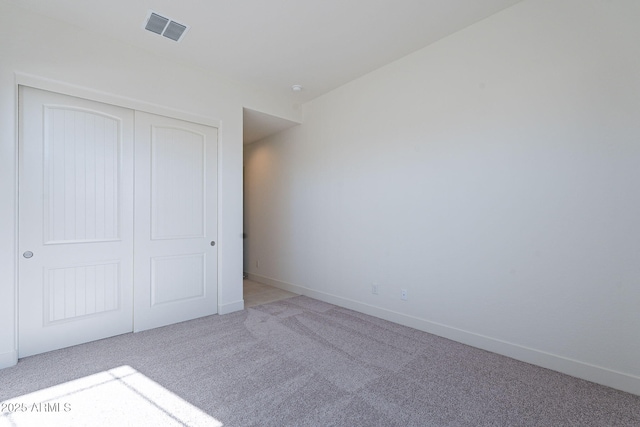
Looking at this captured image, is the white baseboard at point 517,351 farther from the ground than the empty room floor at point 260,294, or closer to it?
farther from the ground

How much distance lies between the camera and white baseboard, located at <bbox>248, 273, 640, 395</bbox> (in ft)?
6.75

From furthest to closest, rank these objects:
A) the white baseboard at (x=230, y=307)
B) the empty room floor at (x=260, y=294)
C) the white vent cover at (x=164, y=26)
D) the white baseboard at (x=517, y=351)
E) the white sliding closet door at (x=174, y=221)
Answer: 1. the empty room floor at (x=260, y=294)
2. the white baseboard at (x=230, y=307)
3. the white sliding closet door at (x=174, y=221)
4. the white vent cover at (x=164, y=26)
5. the white baseboard at (x=517, y=351)

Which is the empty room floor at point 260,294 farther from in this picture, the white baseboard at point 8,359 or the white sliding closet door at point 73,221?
the white baseboard at point 8,359

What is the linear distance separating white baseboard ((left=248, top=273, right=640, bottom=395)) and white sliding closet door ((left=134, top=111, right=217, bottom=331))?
193cm

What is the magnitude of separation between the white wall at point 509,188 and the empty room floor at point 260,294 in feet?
3.37

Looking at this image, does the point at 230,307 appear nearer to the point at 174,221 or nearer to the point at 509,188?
the point at 174,221

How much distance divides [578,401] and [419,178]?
2.11 m

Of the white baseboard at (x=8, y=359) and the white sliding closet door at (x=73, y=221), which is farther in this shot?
the white sliding closet door at (x=73, y=221)

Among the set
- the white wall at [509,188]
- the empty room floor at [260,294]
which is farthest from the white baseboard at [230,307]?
the white wall at [509,188]

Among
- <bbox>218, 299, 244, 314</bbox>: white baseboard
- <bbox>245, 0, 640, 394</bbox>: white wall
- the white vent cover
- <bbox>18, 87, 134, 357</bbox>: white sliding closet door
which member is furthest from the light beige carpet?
the white vent cover

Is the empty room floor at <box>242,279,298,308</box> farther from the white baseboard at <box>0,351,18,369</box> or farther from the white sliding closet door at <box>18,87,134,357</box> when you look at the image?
the white baseboard at <box>0,351,18,369</box>

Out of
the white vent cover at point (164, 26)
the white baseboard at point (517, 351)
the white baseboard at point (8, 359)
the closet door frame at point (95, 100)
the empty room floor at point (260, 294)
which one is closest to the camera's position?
the white baseboard at point (517, 351)

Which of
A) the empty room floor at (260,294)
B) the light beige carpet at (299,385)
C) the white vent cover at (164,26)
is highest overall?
the white vent cover at (164,26)

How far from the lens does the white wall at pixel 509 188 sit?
6.82ft
